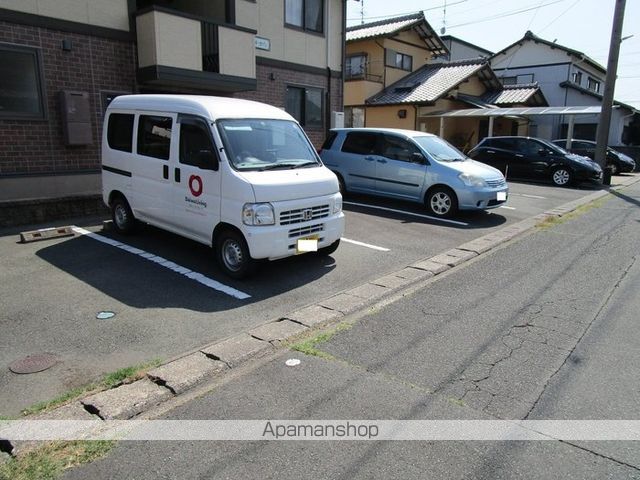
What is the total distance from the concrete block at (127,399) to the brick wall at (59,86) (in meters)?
7.01

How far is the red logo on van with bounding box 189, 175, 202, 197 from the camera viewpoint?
5.80m

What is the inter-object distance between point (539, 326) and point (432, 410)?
A: 1.93 meters

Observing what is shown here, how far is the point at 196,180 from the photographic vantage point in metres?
5.83

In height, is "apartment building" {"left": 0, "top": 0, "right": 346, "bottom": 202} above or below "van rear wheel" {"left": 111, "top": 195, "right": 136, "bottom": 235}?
above

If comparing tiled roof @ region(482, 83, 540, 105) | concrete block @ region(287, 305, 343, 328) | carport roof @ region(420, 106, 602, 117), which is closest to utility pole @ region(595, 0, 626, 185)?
carport roof @ region(420, 106, 602, 117)

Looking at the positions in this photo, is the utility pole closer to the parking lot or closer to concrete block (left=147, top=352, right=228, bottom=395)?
the parking lot

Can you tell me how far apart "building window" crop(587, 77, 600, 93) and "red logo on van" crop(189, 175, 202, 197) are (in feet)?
117

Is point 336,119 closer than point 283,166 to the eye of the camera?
No

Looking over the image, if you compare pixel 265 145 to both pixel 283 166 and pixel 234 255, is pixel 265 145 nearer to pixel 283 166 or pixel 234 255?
pixel 283 166

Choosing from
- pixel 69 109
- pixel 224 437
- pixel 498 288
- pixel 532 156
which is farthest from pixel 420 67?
pixel 224 437

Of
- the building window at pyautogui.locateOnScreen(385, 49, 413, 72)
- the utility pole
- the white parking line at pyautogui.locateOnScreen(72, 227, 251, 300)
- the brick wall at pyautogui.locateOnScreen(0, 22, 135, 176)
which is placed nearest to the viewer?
the white parking line at pyautogui.locateOnScreen(72, 227, 251, 300)

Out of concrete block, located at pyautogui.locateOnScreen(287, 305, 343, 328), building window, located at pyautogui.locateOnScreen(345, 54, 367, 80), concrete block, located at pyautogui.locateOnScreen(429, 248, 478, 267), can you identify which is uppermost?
building window, located at pyautogui.locateOnScreen(345, 54, 367, 80)

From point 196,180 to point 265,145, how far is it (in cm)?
96

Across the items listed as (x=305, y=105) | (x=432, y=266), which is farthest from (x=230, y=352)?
(x=305, y=105)
